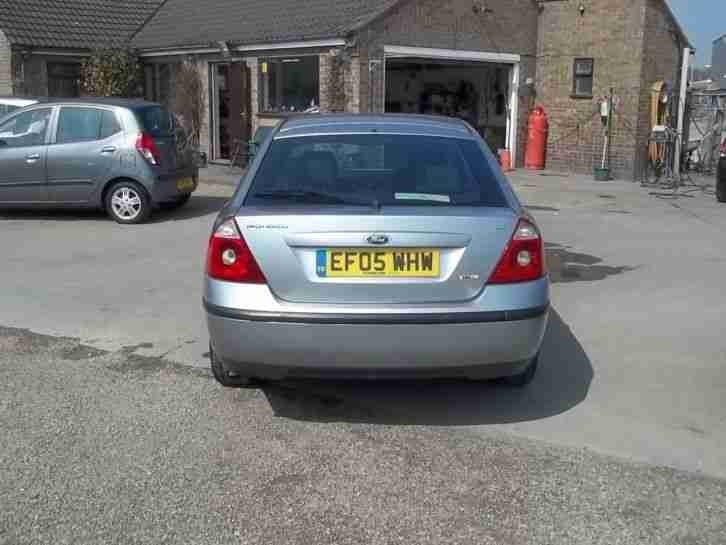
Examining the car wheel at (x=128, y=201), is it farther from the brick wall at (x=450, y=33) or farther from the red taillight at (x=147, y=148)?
the brick wall at (x=450, y=33)

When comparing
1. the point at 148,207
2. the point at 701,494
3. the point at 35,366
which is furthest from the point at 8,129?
the point at 701,494

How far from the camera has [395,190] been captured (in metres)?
4.52

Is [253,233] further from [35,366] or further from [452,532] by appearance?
[35,366]

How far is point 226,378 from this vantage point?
16.2ft

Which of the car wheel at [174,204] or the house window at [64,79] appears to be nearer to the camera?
the car wheel at [174,204]

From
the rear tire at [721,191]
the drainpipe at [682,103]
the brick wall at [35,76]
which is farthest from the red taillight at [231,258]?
the brick wall at [35,76]

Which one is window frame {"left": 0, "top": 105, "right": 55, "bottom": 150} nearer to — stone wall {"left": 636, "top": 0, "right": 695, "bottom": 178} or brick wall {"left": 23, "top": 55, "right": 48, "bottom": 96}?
brick wall {"left": 23, "top": 55, "right": 48, "bottom": 96}

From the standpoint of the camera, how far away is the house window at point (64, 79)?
21047 mm

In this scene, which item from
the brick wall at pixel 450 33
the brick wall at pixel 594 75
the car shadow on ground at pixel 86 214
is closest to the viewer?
the car shadow on ground at pixel 86 214

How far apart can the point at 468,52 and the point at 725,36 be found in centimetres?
814

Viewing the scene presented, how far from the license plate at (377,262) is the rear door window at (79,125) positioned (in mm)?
8041

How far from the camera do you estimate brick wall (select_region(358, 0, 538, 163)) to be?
16.9 m

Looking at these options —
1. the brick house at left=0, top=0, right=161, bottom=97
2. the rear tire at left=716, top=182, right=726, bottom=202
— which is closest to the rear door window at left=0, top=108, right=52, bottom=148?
the brick house at left=0, top=0, right=161, bottom=97

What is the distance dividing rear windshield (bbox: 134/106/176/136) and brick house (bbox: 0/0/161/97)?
402 inches
